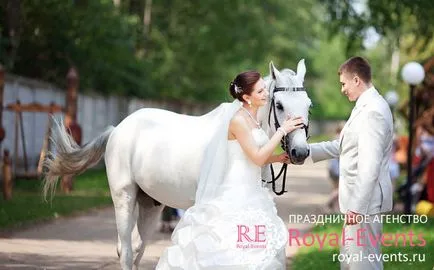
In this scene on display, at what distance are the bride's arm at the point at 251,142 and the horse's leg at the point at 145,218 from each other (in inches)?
97.9

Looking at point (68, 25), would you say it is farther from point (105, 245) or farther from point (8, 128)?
point (105, 245)

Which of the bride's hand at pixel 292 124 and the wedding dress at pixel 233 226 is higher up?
the bride's hand at pixel 292 124

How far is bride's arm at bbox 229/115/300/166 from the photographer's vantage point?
26.6 ft

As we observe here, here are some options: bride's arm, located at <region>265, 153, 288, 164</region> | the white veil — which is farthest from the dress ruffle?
bride's arm, located at <region>265, 153, 288, 164</region>

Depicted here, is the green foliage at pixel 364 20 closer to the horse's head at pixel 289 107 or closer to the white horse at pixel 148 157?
the white horse at pixel 148 157

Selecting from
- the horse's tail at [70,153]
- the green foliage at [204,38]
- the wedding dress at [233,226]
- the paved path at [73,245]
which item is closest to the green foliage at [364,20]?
the paved path at [73,245]

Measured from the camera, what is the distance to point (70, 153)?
10906mm

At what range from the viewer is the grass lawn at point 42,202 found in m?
15.9

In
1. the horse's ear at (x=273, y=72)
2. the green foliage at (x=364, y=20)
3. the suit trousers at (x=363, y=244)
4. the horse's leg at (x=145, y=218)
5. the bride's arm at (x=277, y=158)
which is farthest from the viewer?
the green foliage at (x=364, y=20)

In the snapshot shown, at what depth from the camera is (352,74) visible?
26.9 ft

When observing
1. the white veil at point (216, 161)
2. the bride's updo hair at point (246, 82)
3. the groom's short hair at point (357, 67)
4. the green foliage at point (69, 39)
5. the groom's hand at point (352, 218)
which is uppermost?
the groom's short hair at point (357, 67)

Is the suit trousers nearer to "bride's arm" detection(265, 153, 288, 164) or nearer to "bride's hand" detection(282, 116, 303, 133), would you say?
"bride's arm" detection(265, 153, 288, 164)

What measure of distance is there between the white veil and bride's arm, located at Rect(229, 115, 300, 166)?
0.12 m

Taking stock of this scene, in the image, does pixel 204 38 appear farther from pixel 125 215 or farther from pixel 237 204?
pixel 237 204
